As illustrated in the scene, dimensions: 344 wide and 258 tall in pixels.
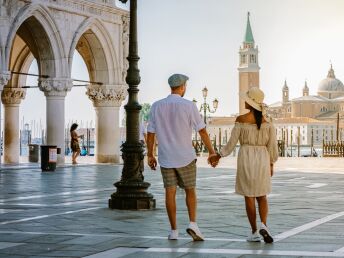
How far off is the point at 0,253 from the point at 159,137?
1.84 m

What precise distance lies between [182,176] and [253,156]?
673 mm

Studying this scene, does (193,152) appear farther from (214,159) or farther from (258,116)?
(258,116)

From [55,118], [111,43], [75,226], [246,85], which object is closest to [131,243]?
[75,226]

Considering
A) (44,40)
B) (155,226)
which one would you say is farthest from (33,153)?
(155,226)

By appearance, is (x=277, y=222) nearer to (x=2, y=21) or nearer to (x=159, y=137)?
(x=159, y=137)

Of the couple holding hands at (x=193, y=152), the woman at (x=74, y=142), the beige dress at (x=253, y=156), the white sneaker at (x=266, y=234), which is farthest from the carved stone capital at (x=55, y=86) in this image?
the white sneaker at (x=266, y=234)

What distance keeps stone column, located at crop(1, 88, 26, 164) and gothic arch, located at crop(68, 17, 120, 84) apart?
9.09 ft

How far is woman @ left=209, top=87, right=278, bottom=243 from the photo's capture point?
25.1ft

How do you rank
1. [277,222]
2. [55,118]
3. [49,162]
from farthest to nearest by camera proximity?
[55,118] → [49,162] → [277,222]

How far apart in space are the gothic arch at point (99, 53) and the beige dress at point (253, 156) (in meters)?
20.7

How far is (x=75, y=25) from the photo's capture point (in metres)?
26.8

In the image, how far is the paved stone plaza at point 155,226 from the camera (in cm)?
704

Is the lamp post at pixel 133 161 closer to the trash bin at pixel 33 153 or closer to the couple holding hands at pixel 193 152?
the couple holding hands at pixel 193 152

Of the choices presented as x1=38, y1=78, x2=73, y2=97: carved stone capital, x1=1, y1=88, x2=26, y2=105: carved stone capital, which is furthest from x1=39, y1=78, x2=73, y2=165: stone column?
x1=1, y1=88, x2=26, y2=105: carved stone capital
